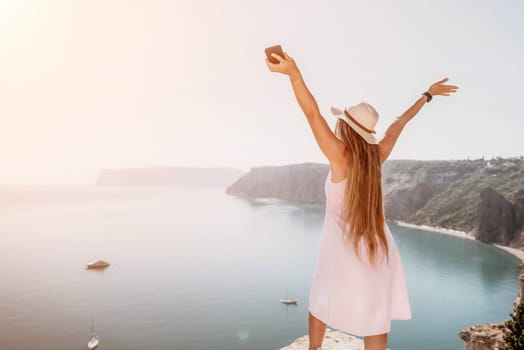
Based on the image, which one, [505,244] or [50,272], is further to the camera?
[505,244]

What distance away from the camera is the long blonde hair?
7.07 feet

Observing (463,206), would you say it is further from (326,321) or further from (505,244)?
(326,321)

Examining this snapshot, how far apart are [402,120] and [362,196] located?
3.41 ft

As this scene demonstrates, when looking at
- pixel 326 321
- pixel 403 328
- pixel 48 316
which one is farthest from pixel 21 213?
pixel 326 321

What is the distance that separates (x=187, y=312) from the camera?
173ft

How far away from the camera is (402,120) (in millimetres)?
2885

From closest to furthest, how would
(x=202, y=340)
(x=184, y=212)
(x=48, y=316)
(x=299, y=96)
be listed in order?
(x=299, y=96)
(x=202, y=340)
(x=48, y=316)
(x=184, y=212)

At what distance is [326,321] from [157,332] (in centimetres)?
4898

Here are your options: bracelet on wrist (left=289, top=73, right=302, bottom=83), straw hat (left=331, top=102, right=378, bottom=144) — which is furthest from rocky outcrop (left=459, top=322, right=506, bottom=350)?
bracelet on wrist (left=289, top=73, right=302, bottom=83)

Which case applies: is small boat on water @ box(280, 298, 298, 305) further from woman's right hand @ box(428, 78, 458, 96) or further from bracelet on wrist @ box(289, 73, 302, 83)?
bracelet on wrist @ box(289, 73, 302, 83)

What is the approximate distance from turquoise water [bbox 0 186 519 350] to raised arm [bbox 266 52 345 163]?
45550mm

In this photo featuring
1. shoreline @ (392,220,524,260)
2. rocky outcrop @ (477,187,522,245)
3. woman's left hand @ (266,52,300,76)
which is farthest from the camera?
rocky outcrop @ (477,187,522,245)

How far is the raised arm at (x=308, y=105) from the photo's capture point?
189 cm

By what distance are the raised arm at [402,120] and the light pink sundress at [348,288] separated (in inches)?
22.7
